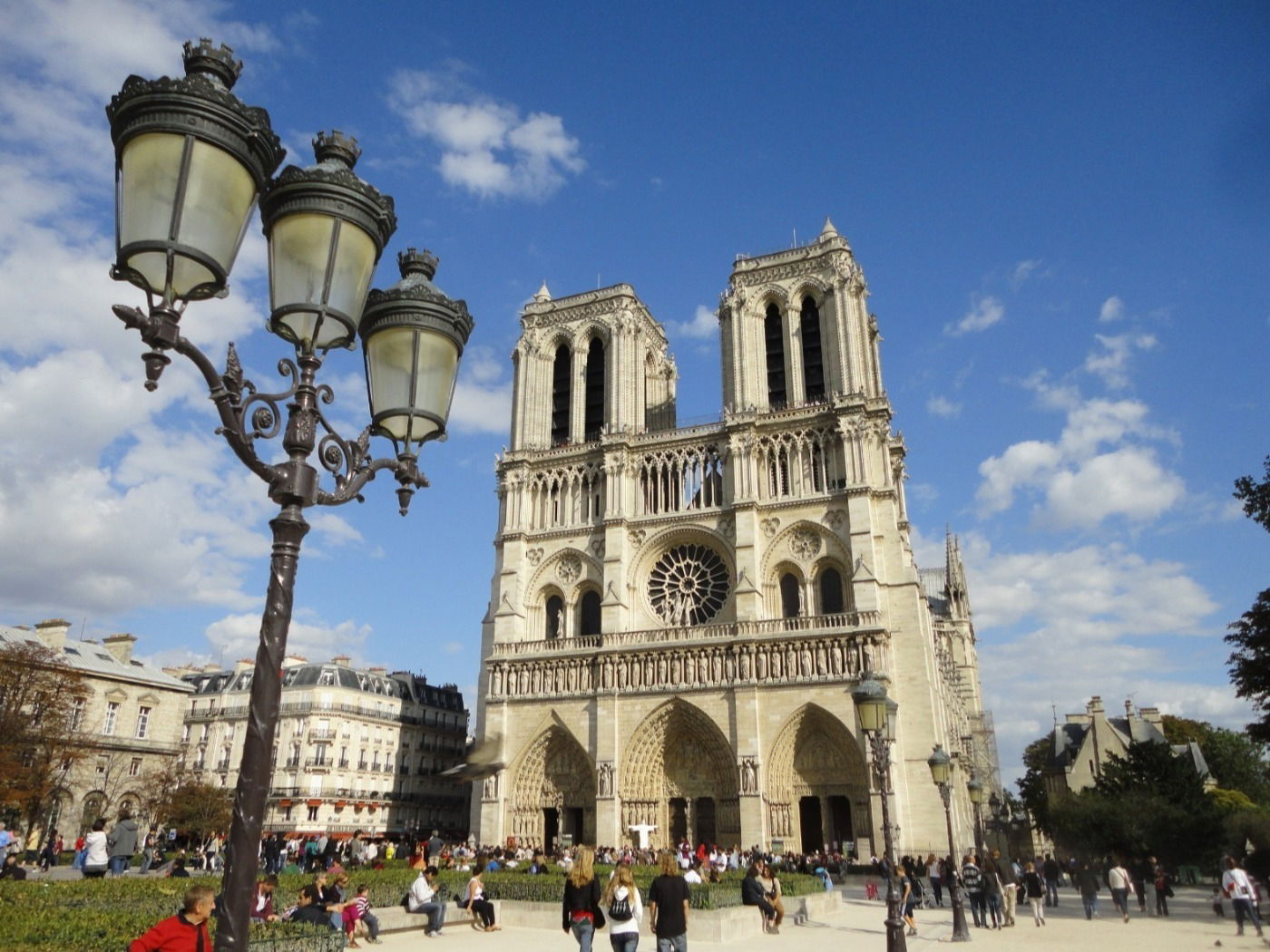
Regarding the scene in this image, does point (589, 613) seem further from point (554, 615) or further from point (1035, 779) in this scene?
point (1035, 779)

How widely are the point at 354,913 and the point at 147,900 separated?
105 inches

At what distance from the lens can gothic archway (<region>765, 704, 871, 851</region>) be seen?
94.0ft

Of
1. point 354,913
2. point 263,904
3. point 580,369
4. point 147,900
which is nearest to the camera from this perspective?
point 147,900

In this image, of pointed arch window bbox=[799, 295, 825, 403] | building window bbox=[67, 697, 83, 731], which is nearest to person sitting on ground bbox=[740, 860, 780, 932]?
pointed arch window bbox=[799, 295, 825, 403]

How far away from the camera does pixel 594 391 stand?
125 ft

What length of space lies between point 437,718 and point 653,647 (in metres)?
20.0

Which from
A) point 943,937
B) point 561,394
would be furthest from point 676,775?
point 943,937

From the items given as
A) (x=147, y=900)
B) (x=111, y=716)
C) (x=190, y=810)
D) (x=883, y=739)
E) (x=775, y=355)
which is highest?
(x=775, y=355)

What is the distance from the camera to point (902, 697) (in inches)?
1150

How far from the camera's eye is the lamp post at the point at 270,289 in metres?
3.57

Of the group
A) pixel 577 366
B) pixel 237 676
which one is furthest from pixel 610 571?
pixel 237 676

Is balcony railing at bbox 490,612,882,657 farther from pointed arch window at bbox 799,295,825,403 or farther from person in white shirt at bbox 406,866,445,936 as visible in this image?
person in white shirt at bbox 406,866,445,936

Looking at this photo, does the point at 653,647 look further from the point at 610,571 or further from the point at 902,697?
the point at 902,697

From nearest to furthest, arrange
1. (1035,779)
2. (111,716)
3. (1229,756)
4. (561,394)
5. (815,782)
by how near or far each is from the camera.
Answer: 1. (815,782)
2. (111,716)
3. (561,394)
4. (1229,756)
5. (1035,779)
